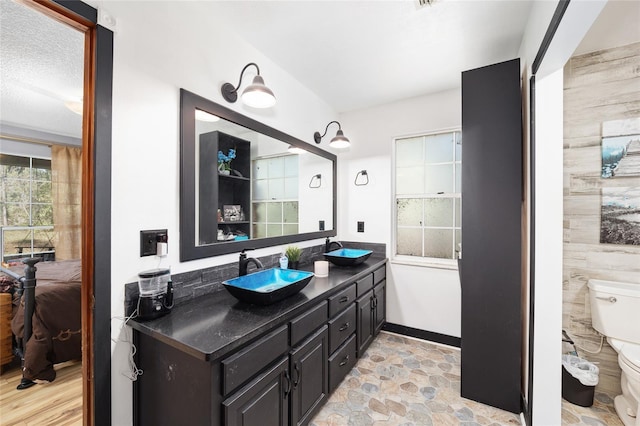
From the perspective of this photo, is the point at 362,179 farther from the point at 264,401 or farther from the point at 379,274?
the point at 264,401

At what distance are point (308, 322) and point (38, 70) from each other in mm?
2280

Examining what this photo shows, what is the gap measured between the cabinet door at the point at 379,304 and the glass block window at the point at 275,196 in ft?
3.58

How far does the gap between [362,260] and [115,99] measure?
7.44ft

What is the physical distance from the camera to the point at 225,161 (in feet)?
6.16

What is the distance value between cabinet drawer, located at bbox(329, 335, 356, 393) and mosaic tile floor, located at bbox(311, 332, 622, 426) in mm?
116

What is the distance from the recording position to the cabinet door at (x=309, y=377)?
1469mm

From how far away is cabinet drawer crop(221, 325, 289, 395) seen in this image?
3.52ft

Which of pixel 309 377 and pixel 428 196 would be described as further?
pixel 428 196

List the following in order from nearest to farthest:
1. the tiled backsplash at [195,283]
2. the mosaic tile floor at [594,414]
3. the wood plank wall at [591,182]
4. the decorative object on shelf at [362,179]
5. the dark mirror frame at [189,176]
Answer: the tiled backsplash at [195,283]
the dark mirror frame at [189,176]
the mosaic tile floor at [594,414]
the wood plank wall at [591,182]
the decorative object on shelf at [362,179]

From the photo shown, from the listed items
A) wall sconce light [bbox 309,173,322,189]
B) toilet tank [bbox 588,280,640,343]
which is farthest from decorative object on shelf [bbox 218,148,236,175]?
toilet tank [bbox 588,280,640,343]

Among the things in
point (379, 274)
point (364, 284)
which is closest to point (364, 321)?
point (364, 284)

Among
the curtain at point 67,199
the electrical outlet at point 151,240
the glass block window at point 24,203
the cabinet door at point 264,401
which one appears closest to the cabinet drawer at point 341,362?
the cabinet door at point 264,401

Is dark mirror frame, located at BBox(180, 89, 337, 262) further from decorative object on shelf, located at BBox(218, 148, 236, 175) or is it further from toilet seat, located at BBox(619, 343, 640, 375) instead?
toilet seat, located at BBox(619, 343, 640, 375)

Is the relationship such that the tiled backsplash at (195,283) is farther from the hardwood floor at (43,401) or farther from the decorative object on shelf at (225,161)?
the hardwood floor at (43,401)
